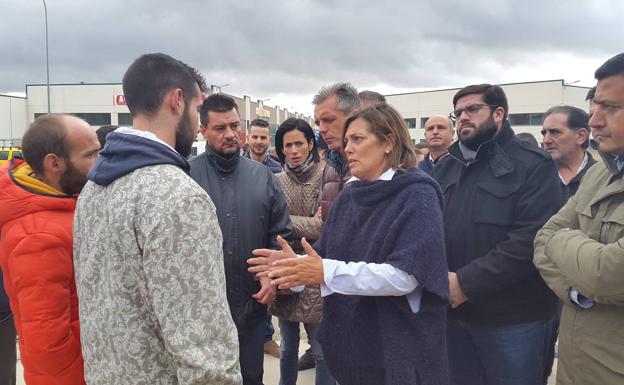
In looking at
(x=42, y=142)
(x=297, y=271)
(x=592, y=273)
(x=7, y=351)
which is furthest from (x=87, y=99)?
(x=592, y=273)

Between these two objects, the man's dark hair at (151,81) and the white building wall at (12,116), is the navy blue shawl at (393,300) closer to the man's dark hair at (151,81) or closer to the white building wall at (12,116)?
the man's dark hair at (151,81)

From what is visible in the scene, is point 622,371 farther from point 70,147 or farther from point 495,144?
point 70,147

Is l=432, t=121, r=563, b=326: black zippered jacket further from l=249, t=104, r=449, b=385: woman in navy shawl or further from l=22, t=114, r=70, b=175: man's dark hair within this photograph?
l=22, t=114, r=70, b=175: man's dark hair

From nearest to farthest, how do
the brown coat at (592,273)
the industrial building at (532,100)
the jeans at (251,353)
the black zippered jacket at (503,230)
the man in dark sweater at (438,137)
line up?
the brown coat at (592,273), the black zippered jacket at (503,230), the jeans at (251,353), the man in dark sweater at (438,137), the industrial building at (532,100)

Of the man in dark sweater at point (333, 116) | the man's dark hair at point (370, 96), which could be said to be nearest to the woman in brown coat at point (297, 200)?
the man in dark sweater at point (333, 116)

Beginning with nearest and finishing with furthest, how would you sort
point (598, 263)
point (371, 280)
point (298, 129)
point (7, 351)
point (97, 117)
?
point (598, 263) → point (371, 280) → point (7, 351) → point (298, 129) → point (97, 117)

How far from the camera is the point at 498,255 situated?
237cm

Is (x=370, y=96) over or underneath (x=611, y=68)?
over

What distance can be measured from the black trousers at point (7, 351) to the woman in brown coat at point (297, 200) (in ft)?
5.57

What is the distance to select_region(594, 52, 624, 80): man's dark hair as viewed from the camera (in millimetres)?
1861

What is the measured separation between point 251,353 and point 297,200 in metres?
1.22

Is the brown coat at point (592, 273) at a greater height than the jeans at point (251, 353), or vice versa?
the brown coat at point (592, 273)

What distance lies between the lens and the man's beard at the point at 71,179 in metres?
2.00

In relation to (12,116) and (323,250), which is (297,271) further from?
(12,116)
